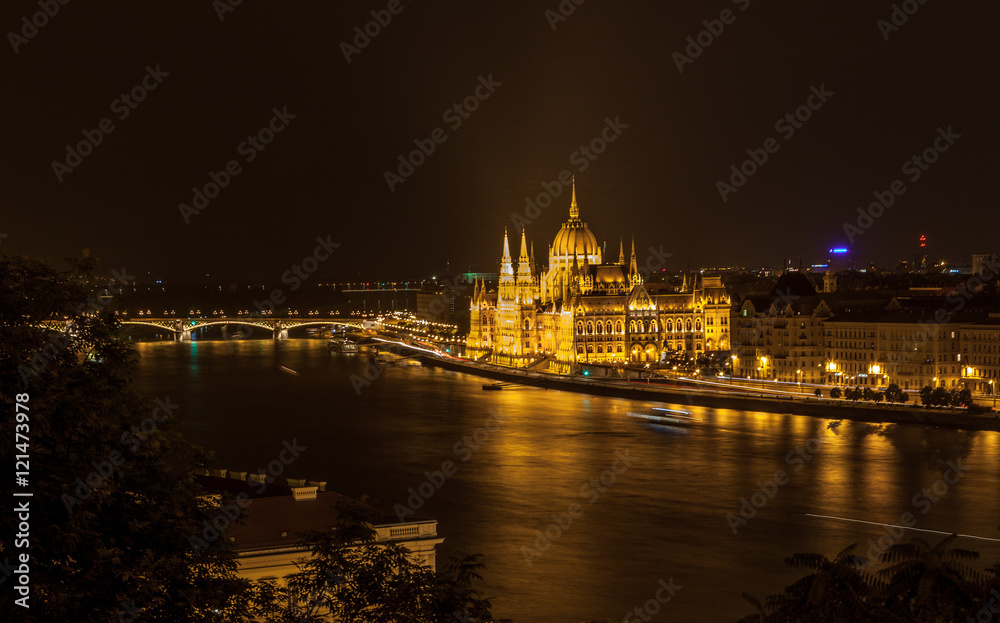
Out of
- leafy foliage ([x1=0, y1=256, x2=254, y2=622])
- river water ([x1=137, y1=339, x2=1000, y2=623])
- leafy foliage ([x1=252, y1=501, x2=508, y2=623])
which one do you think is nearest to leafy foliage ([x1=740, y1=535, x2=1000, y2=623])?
leafy foliage ([x1=252, y1=501, x2=508, y2=623])

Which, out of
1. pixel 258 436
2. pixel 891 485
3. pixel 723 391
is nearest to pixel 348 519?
pixel 891 485

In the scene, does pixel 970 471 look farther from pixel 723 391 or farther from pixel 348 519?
pixel 348 519

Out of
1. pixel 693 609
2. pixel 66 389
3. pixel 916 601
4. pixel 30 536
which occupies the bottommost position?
pixel 693 609

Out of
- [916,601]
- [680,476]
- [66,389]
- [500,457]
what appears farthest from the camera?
[500,457]

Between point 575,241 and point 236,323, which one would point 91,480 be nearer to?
point 575,241

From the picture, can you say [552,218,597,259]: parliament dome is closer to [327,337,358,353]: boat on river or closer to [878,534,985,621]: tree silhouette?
[327,337,358,353]: boat on river

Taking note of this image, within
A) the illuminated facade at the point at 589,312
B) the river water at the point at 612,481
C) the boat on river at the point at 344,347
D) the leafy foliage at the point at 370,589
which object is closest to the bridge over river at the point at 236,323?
the boat on river at the point at 344,347

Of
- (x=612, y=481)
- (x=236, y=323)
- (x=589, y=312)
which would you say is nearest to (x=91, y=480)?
(x=612, y=481)
